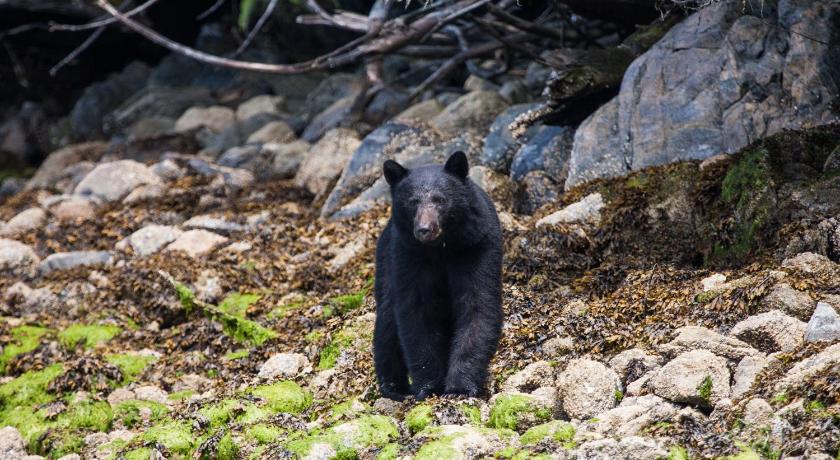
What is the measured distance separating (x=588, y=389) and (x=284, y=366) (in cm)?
278

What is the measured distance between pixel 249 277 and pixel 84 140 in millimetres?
9449

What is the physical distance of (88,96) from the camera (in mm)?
19312

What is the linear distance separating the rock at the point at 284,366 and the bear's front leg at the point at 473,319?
1777 millimetres

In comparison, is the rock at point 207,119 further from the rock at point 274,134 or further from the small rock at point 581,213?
the small rock at point 581,213

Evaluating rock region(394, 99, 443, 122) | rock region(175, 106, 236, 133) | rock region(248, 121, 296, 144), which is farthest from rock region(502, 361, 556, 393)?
rock region(175, 106, 236, 133)

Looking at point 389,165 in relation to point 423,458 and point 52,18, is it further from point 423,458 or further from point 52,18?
point 52,18

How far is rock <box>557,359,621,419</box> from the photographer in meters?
5.30

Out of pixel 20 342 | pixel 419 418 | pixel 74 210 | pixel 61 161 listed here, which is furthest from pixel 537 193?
pixel 61 161

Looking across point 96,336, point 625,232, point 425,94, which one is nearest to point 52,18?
point 425,94

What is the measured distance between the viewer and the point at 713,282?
686 centimetres

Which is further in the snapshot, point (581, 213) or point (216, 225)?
point (216, 225)

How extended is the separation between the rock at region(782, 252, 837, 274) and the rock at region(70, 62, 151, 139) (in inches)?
559

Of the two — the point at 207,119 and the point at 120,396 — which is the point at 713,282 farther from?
the point at 207,119

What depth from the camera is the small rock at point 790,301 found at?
590 cm
